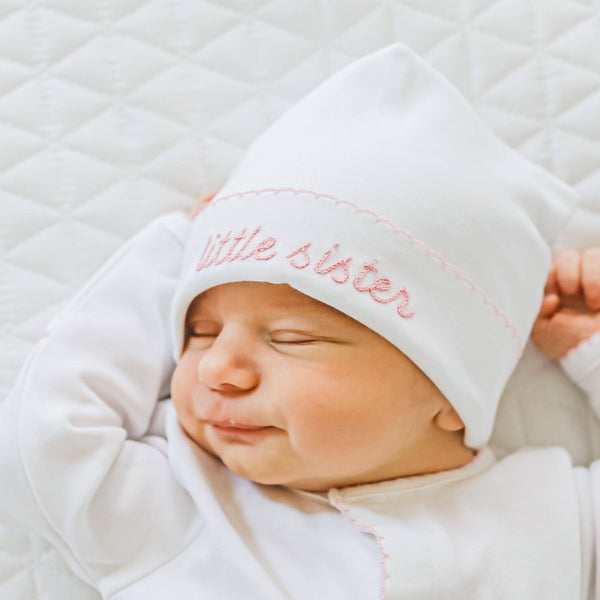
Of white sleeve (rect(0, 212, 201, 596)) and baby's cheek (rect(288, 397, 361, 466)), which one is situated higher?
baby's cheek (rect(288, 397, 361, 466))

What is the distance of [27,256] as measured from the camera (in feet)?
4.04

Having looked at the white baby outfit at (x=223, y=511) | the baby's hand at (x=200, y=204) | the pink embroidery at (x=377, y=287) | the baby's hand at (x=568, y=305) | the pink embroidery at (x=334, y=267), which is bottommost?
the white baby outfit at (x=223, y=511)

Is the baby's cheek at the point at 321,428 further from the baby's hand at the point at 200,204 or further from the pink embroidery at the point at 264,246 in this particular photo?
the baby's hand at the point at 200,204

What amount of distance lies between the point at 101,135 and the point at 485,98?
566 millimetres

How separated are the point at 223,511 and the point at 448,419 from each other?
0.30 meters

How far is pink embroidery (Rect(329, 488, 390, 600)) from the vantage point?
3.22 ft

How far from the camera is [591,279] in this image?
1.17 meters

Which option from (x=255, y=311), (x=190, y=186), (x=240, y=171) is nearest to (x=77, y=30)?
→ (x=190, y=186)

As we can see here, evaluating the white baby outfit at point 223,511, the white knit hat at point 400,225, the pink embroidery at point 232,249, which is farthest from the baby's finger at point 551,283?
the pink embroidery at point 232,249

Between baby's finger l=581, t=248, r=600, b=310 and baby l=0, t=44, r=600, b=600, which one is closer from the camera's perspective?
baby l=0, t=44, r=600, b=600

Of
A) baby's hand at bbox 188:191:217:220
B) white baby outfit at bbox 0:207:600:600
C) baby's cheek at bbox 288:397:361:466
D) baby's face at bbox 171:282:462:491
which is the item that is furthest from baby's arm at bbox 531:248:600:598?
baby's hand at bbox 188:191:217:220

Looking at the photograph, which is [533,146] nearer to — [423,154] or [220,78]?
[423,154]

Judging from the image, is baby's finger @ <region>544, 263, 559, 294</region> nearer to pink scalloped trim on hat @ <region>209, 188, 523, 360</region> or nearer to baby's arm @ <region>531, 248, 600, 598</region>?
baby's arm @ <region>531, 248, 600, 598</region>

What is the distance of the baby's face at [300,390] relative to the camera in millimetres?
969
